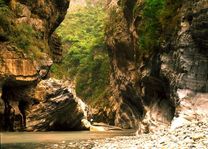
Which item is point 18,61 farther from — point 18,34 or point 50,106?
point 50,106

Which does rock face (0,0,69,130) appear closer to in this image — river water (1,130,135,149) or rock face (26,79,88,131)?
rock face (26,79,88,131)

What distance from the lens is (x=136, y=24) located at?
47.2 metres

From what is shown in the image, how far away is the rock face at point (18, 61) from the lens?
39.5 metres

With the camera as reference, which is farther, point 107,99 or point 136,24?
point 107,99

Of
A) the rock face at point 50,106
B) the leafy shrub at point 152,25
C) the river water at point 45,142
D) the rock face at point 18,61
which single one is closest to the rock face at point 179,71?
the leafy shrub at point 152,25

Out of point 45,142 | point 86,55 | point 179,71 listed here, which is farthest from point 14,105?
point 86,55

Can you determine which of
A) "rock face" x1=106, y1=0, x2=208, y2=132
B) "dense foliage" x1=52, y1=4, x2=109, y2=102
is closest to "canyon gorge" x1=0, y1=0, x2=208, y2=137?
"rock face" x1=106, y1=0, x2=208, y2=132

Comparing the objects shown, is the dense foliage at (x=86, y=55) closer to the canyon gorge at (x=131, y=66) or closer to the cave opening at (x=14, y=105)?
the canyon gorge at (x=131, y=66)

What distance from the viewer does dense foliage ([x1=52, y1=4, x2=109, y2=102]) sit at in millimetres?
89875

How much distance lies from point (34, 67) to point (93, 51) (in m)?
55.4

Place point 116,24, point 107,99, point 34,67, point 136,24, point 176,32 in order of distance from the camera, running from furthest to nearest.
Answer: point 107,99, point 116,24, point 136,24, point 34,67, point 176,32

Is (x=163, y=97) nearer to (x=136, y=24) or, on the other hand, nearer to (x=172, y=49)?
(x=172, y=49)

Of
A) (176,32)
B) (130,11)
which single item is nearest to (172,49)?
(176,32)

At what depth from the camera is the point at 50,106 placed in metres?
42.4
